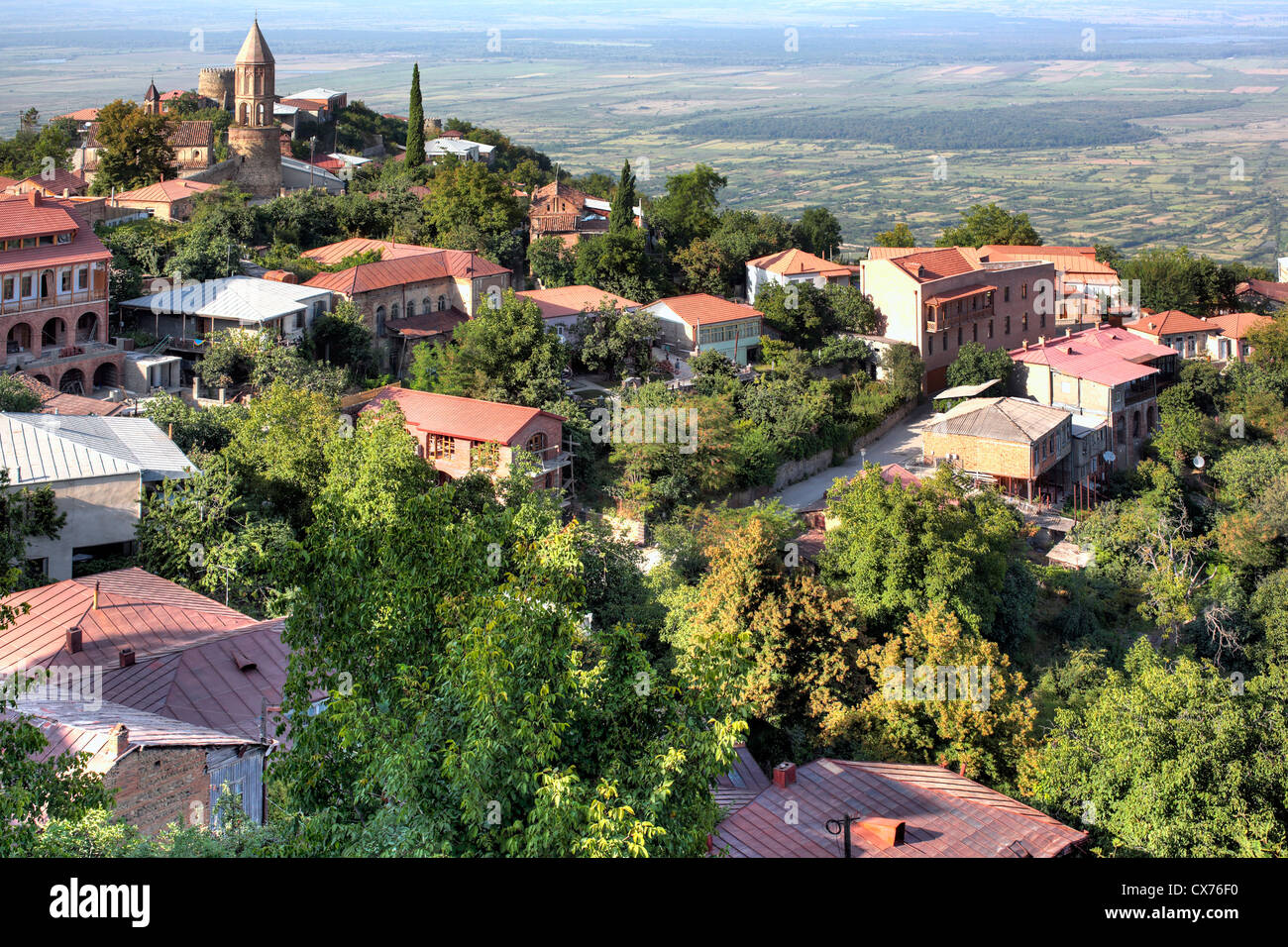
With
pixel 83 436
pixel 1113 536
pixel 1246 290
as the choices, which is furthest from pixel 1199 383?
pixel 83 436

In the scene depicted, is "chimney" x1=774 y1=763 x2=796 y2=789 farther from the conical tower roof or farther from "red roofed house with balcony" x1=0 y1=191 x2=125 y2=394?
the conical tower roof

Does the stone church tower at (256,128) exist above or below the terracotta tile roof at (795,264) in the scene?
above

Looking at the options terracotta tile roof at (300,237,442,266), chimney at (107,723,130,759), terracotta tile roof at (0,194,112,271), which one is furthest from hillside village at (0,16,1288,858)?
terracotta tile roof at (300,237,442,266)

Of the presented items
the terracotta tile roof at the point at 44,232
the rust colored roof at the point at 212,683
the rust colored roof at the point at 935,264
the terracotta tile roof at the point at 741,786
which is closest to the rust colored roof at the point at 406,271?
the terracotta tile roof at the point at 44,232

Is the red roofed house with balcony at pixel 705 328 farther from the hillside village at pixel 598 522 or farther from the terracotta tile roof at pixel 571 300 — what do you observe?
the terracotta tile roof at pixel 571 300
